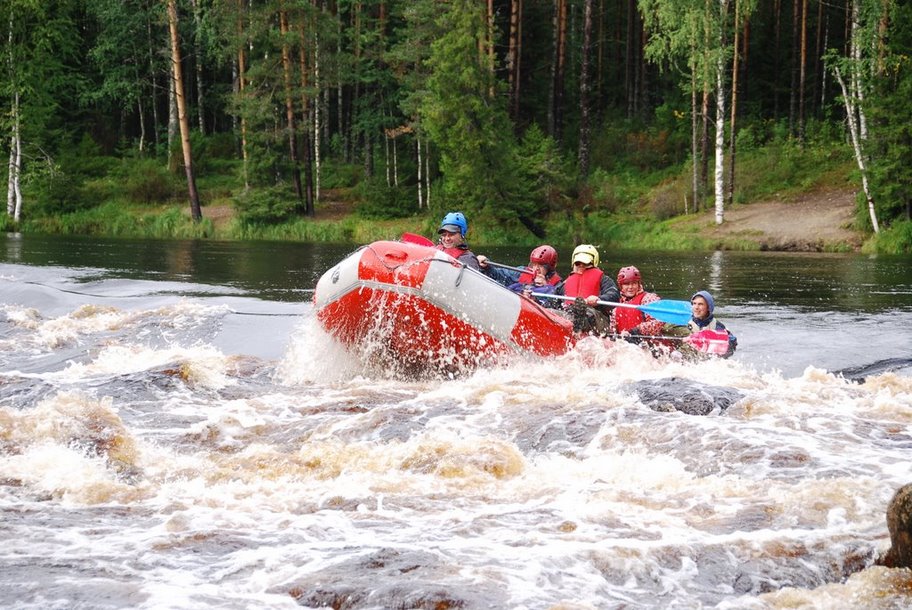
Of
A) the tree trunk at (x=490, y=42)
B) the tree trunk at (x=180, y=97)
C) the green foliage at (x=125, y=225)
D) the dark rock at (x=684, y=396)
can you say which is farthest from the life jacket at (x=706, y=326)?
the tree trunk at (x=180, y=97)

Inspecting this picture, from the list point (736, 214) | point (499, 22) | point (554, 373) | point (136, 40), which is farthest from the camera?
point (136, 40)

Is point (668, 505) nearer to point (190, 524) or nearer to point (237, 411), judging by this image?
point (190, 524)

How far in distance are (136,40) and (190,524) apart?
3793 cm

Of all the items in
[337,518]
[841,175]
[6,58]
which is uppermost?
[6,58]

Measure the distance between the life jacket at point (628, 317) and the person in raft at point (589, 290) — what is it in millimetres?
205

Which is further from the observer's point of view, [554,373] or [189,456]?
[554,373]

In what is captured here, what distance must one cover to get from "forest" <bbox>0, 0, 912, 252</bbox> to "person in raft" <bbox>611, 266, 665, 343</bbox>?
13972 millimetres

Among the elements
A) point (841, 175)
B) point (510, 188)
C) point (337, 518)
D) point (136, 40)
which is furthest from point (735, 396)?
point (136, 40)

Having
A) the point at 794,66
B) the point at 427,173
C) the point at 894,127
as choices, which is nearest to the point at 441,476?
the point at 894,127

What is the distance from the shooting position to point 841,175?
28734 millimetres

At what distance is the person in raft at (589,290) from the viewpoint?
9891 mm

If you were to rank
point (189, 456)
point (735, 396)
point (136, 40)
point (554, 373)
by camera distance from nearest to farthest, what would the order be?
point (189, 456)
point (735, 396)
point (554, 373)
point (136, 40)

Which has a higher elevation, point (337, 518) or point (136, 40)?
point (136, 40)

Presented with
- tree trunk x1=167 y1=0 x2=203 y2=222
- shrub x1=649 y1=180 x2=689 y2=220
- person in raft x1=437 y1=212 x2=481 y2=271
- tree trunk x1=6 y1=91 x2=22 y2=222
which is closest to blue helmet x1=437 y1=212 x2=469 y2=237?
person in raft x1=437 y1=212 x2=481 y2=271
